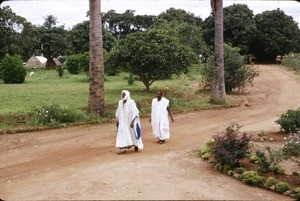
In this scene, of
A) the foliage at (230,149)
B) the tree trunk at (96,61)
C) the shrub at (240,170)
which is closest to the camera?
the shrub at (240,170)

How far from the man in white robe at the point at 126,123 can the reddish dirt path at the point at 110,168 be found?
310 mm

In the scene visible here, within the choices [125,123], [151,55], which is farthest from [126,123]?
[151,55]

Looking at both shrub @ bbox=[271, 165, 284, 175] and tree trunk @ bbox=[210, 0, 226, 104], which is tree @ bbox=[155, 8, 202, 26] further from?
shrub @ bbox=[271, 165, 284, 175]

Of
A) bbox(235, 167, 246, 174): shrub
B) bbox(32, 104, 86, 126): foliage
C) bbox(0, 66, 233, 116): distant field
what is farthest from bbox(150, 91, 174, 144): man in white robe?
bbox(0, 66, 233, 116): distant field

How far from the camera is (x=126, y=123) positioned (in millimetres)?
10023

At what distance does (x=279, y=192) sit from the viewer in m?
7.73

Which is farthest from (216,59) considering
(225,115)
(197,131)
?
(197,131)

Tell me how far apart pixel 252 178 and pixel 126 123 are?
3318mm

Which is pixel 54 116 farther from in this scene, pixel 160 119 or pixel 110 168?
pixel 110 168

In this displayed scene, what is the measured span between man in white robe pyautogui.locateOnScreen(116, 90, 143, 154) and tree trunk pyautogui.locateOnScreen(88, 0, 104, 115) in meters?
4.89

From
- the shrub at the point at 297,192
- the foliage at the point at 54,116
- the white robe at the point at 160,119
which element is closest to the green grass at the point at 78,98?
the foliage at the point at 54,116

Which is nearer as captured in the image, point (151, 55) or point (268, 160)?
point (268, 160)

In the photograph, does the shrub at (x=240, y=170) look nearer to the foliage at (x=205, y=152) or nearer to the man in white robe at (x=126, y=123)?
the foliage at (x=205, y=152)

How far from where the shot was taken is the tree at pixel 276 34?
44.5m
